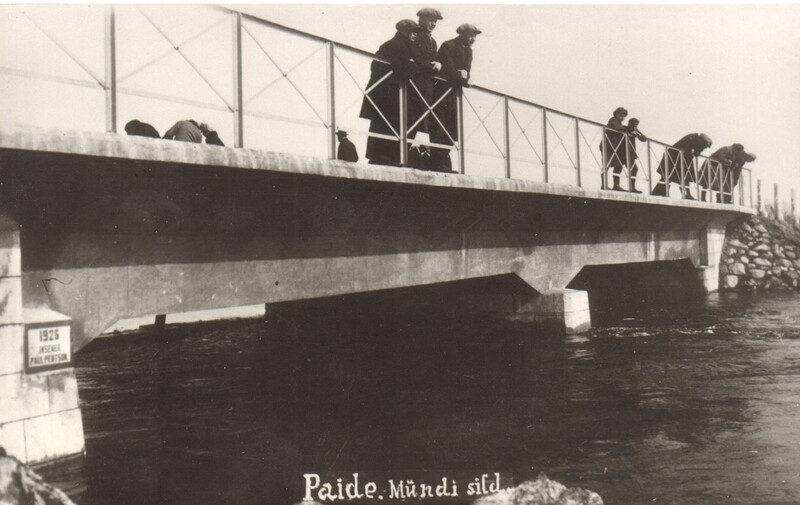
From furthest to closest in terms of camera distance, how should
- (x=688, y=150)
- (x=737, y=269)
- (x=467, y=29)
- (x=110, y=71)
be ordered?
(x=737, y=269), (x=688, y=150), (x=467, y=29), (x=110, y=71)

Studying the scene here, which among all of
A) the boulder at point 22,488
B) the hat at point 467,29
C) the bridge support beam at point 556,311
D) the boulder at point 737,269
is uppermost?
the hat at point 467,29

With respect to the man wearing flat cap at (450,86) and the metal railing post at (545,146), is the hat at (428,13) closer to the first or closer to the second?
the man wearing flat cap at (450,86)

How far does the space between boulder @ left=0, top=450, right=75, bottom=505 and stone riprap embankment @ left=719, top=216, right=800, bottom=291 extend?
823 inches

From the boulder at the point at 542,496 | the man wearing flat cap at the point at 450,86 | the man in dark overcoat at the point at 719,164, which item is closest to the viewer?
the boulder at the point at 542,496

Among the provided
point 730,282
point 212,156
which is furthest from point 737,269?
point 212,156

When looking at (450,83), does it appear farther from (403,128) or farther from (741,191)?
(741,191)

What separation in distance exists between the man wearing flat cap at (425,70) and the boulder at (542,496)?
5.20 metres

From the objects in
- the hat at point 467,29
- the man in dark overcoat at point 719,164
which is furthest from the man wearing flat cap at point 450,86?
the man in dark overcoat at point 719,164

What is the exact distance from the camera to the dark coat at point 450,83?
9078 millimetres

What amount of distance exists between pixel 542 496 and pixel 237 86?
4.33 meters

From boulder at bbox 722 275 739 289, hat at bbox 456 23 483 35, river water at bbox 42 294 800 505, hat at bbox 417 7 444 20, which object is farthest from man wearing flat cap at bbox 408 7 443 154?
boulder at bbox 722 275 739 289

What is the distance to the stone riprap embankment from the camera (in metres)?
21.1

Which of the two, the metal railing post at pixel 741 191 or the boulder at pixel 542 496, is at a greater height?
the metal railing post at pixel 741 191

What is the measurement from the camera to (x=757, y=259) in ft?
71.1
